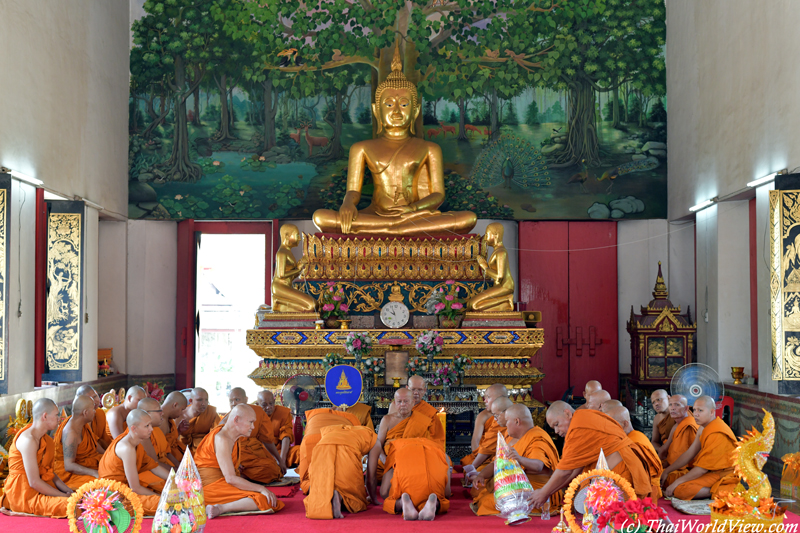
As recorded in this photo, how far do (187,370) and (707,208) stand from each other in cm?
677

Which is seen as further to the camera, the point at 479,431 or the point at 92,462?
the point at 479,431

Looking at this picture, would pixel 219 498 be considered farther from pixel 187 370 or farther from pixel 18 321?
pixel 187 370

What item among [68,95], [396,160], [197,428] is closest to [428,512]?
→ [197,428]

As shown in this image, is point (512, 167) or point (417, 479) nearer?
point (417, 479)

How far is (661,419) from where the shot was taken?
6.18 metres

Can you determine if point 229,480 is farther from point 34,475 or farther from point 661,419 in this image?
point 661,419

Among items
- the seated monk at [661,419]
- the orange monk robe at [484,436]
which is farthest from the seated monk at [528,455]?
the seated monk at [661,419]

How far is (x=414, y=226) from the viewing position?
887 centimetres

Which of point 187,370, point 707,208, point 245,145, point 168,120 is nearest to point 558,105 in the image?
point 707,208

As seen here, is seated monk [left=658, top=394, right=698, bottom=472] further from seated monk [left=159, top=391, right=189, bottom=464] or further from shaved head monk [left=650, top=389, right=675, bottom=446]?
seated monk [left=159, top=391, right=189, bottom=464]

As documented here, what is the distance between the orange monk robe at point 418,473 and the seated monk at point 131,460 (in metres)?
1.50

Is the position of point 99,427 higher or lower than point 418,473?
higher

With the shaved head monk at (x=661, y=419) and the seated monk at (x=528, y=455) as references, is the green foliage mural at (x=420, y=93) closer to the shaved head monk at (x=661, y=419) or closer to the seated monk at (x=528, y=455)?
the shaved head monk at (x=661, y=419)

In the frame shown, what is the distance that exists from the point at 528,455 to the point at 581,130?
242 inches
